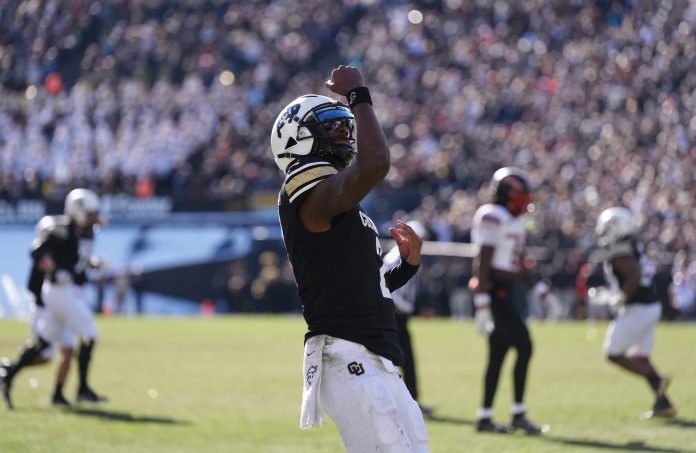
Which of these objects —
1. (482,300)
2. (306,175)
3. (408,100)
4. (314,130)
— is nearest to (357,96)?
(314,130)

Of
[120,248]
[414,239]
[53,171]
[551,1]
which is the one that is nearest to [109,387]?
[414,239]

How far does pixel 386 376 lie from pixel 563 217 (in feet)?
78.8


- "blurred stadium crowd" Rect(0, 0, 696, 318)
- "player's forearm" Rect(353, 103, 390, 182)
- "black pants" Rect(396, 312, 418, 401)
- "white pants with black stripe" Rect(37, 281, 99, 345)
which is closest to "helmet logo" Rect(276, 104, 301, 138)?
"player's forearm" Rect(353, 103, 390, 182)

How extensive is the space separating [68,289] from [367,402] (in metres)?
8.47

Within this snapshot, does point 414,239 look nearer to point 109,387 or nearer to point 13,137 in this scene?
point 109,387

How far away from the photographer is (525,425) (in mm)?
10891

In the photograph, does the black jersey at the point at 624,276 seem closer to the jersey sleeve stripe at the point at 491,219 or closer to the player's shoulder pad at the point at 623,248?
the player's shoulder pad at the point at 623,248

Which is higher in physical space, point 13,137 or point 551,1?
point 551,1

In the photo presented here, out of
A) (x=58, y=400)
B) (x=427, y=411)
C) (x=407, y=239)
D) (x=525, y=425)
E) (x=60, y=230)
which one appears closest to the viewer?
(x=407, y=239)

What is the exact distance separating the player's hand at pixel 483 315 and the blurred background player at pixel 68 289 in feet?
14.7

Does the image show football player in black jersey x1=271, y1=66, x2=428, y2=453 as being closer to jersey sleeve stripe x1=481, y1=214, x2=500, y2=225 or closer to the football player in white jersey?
the football player in white jersey

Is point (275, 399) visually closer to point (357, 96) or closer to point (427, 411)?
point (427, 411)

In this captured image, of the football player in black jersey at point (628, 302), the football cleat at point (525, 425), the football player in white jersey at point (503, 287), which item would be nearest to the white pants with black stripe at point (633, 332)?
the football player in black jersey at point (628, 302)

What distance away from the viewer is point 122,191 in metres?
34.3
